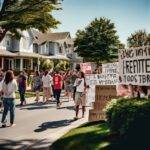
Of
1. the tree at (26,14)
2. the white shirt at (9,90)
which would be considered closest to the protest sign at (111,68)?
the white shirt at (9,90)

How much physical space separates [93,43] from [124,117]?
7399 cm

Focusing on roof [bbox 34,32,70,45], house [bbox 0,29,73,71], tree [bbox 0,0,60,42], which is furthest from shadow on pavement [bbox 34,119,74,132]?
A: roof [bbox 34,32,70,45]

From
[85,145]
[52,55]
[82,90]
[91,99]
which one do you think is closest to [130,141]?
[85,145]

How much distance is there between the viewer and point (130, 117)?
8.82 m

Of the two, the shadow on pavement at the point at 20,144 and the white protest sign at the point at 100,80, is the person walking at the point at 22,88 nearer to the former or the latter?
the white protest sign at the point at 100,80

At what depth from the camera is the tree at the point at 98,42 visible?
8206 centimetres

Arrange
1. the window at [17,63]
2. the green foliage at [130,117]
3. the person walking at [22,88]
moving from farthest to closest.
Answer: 1. the window at [17,63]
2. the person walking at [22,88]
3. the green foliage at [130,117]

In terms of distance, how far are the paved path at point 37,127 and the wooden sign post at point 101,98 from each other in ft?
3.02

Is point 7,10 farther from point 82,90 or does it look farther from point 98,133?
point 98,133

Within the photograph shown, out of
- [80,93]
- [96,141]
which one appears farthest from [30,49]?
[96,141]

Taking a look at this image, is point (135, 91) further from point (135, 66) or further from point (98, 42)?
point (98, 42)

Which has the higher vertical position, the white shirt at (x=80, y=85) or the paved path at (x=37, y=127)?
the white shirt at (x=80, y=85)

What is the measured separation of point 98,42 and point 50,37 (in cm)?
822

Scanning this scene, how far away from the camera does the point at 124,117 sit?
8984 mm
